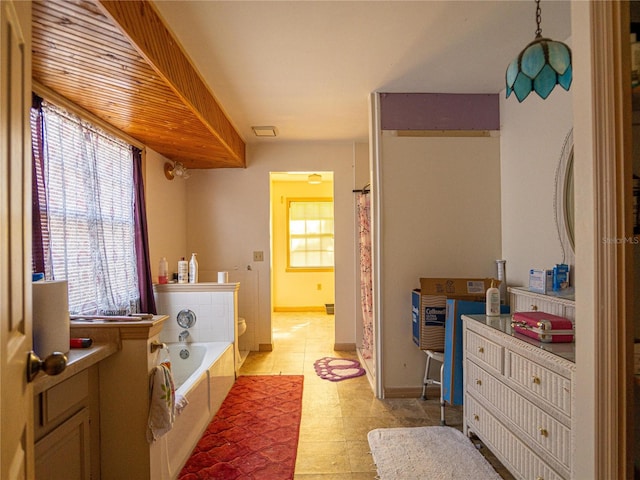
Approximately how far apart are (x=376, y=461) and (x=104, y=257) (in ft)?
7.05

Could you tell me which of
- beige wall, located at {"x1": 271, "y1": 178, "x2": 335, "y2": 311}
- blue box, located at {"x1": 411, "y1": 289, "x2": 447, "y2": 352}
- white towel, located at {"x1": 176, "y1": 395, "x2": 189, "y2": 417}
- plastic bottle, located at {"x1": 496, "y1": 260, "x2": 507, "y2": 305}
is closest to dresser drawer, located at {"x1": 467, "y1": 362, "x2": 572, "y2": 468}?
blue box, located at {"x1": 411, "y1": 289, "x2": 447, "y2": 352}

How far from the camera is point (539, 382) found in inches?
60.7

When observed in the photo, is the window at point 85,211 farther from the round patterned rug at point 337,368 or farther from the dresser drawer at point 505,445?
the dresser drawer at point 505,445

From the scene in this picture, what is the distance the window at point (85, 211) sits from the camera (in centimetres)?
191

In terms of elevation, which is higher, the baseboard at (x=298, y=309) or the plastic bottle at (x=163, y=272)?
the plastic bottle at (x=163, y=272)

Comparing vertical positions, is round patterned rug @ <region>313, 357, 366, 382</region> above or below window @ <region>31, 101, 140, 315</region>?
below

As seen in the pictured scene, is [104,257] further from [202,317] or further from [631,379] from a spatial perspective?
[631,379]

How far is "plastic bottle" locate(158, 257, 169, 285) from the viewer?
10.7 ft

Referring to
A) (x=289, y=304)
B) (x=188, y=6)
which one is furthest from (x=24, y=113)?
(x=289, y=304)

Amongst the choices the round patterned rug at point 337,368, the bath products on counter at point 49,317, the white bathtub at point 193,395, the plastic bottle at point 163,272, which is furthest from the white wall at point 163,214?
the bath products on counter at point 49,317

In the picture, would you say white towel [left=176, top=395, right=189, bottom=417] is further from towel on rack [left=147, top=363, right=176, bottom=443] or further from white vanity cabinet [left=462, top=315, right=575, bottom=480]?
white vanity cabinet [left=462, top=315, right=575, bottom=480]

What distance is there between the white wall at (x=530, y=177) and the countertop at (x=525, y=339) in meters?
0.53

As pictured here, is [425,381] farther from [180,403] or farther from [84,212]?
[84,212]

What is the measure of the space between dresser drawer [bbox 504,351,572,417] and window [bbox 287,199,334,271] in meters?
4.79
